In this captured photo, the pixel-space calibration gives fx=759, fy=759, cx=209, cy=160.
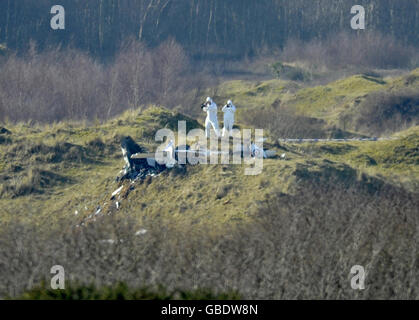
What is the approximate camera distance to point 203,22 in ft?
244

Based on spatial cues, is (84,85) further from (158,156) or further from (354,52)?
(158,156)

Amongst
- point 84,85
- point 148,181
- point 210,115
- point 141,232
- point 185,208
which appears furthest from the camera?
point 84,85

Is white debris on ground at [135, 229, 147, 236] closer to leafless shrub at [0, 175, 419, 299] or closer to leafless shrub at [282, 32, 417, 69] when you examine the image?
leafless shrub at [0, 175, 419, 299]

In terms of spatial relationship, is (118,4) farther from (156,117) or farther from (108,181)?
(108,181)

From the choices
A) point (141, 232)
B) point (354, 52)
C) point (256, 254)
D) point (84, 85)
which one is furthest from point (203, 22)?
point (256, 254)

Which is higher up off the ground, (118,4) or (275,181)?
(118,4)

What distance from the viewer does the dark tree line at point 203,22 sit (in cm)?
6575

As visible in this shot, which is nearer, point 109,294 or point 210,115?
point 109,294

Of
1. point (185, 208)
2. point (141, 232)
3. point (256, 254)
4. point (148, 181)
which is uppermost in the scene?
point (141, 232)

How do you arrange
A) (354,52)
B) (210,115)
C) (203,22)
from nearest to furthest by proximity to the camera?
1. (210,115)
2. (354,52)
3. (203,22)

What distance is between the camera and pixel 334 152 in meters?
26.0

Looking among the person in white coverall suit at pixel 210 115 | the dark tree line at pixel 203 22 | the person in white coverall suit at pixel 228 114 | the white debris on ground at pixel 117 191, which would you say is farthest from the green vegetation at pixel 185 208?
the dark tree line at pixel 203 22

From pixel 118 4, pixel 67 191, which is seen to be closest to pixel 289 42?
pixel 118 4
